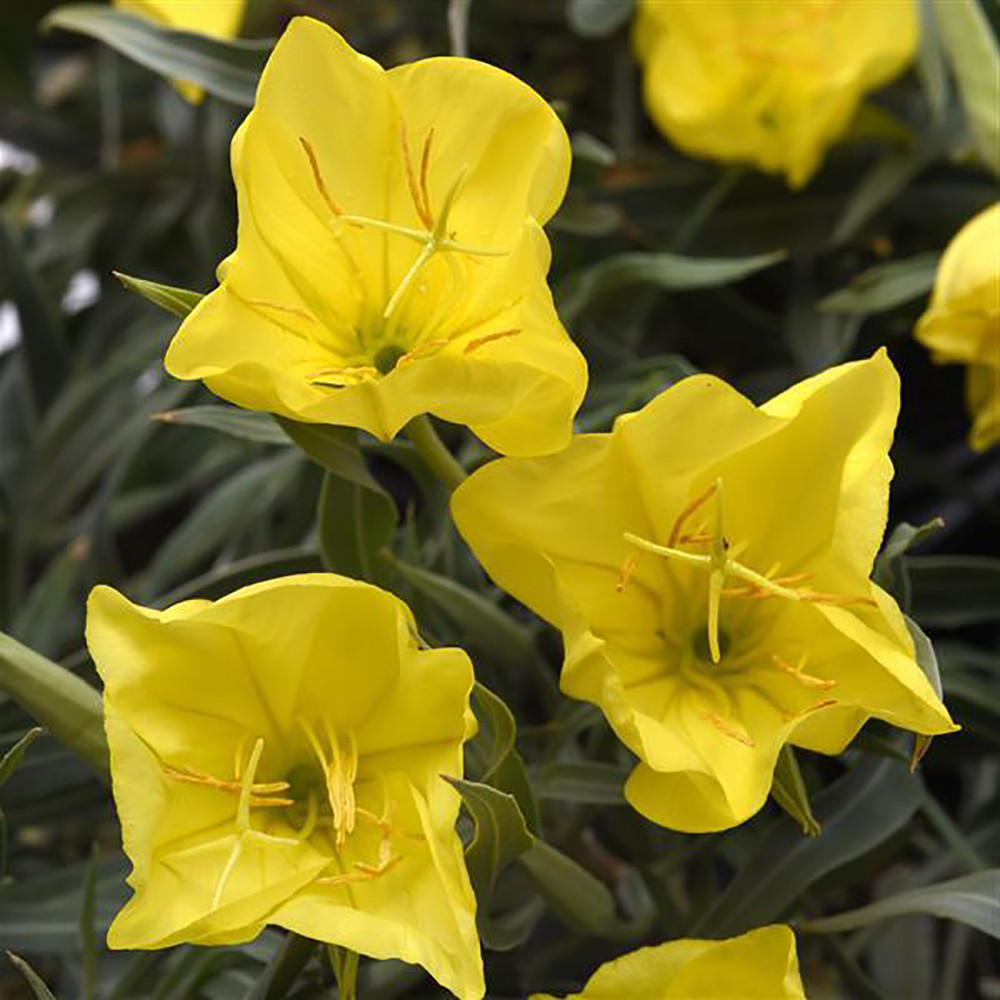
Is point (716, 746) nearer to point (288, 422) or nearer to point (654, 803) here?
point (654, 803)

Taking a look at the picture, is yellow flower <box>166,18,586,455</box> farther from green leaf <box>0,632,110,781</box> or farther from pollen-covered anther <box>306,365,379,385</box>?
green leaf <box>0,632,110,781</box>

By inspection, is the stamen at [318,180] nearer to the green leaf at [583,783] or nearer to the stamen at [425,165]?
the stamen at [425,165]

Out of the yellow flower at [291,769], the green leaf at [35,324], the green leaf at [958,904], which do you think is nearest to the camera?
the yellow flower at [291,769]

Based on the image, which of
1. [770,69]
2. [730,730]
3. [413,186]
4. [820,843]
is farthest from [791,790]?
[770,69]

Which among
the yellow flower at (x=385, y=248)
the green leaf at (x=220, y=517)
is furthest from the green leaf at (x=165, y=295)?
the green leaf at (x=220, y=517)

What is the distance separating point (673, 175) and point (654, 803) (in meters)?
0.50

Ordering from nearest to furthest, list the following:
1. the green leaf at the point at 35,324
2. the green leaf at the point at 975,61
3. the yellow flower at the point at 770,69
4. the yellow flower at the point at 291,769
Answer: the yellow flower at the point at 291,769 → the green leaf at the point at 975,61 → the yellow flower at the point at 770,69 → the green leaf at the point at 35,324

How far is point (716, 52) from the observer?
3.03ft

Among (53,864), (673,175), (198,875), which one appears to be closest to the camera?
(198,875)

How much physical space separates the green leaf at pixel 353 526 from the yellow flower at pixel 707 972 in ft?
0.55

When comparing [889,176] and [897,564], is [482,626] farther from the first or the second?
[889,176]

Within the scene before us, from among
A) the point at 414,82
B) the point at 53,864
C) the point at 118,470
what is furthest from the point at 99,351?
the point at 414,82

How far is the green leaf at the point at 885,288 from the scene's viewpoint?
870mm

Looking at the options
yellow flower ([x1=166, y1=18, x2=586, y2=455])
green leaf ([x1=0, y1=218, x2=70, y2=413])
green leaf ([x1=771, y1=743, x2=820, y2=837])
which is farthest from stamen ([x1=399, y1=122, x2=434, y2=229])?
green leaf ([x1=0, y1=218, x2=70, y2=413])
